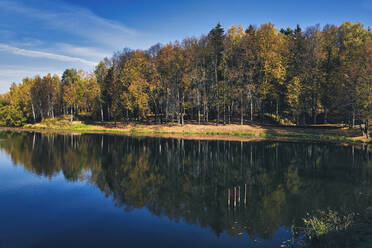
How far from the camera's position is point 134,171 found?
31953mm

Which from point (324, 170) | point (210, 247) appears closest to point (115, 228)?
point (210, 247)

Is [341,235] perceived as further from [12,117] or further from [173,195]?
[12,117]

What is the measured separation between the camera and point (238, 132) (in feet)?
214

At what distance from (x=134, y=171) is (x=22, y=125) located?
89.7 m

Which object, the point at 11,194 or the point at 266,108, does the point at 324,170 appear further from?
the point at 266,108

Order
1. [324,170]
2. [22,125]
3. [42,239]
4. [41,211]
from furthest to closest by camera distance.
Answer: [22,125]
[324,170]
[41,211]
[42,239]

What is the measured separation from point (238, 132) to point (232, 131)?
1.62 m

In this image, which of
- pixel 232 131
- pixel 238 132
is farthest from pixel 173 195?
pixel 232 131

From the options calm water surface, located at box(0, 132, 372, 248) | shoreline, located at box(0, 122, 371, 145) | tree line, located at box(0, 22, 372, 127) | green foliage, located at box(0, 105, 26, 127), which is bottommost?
calm water surface, located at box(0, 132, 372, 248)

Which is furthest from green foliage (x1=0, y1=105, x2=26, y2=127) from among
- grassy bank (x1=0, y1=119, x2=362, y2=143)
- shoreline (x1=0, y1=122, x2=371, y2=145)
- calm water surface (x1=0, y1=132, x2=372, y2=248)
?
calm water surface (x1=0, y1=132, x2=372, y2=248)

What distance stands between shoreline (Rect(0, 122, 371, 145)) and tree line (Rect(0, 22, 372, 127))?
3.74 m

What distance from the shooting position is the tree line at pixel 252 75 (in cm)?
6353

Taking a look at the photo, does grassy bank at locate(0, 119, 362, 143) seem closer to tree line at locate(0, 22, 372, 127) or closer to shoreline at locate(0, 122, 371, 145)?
shoreline at locate(0, 122, 371, 145)

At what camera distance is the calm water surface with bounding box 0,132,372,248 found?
16.1 meters
